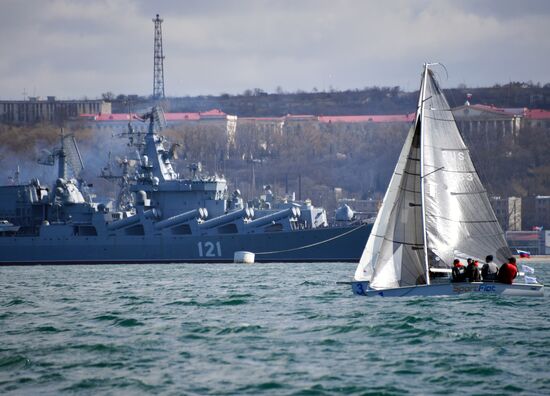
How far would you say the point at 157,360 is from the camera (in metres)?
25.0

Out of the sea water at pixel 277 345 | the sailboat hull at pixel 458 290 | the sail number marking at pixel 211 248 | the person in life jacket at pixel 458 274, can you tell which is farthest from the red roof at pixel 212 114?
the person in life jacket at pixel 458 274

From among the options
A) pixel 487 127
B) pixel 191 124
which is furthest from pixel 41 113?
pixel 487 127

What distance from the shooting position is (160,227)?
79062 mm

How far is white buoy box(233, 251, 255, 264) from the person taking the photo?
247ft

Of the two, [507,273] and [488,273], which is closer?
[507,273]

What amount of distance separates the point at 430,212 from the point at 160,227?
46.7 m

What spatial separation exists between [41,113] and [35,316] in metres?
154

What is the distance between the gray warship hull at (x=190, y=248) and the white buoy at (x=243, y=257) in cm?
129

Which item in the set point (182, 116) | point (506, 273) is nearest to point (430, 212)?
point (506, 273)

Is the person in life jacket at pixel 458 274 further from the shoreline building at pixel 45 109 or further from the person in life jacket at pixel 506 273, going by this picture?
the shoreline building at pixel 45 109

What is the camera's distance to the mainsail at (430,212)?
1312 inches

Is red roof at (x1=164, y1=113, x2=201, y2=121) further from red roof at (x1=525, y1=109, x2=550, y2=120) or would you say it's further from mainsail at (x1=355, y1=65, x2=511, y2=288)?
mainsail at (x1=355, y1=65, x2=511, y2=288)

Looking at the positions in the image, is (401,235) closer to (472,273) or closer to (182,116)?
(472,273)

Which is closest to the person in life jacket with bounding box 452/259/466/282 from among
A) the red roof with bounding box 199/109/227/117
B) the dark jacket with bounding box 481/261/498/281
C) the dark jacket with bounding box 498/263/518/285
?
the dark jacket with bounding box 481/261/498/281
